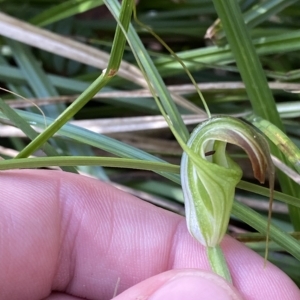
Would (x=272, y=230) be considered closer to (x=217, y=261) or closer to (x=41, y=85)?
Result: (x=217, y=261)

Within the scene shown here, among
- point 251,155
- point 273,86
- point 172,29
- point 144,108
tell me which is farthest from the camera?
point 172,29

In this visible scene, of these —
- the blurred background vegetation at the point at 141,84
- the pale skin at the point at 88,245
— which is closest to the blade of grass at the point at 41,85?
the blurred background vegetation at the point at 141,84

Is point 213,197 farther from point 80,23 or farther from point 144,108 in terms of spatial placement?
point 80,23

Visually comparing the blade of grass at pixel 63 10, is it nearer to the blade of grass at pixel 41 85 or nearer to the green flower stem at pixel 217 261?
the blade of grass at pixel 41 85

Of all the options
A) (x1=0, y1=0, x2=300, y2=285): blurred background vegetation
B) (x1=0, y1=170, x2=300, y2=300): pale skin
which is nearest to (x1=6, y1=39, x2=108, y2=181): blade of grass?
(x1=0, y1=0, x2=300, y2=285): blurred background vegetation

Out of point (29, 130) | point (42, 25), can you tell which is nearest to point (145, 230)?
point (29, 130)

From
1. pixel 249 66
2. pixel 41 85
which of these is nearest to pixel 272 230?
pixel 249 66

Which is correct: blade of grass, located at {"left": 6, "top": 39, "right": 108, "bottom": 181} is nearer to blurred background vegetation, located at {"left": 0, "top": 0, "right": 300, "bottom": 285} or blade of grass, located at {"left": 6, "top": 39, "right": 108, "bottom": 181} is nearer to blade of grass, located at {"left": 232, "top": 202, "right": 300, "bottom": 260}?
blurred background vegetation, located at {"left": 0, "top": 0, "right": 300, "bottom": 285}
